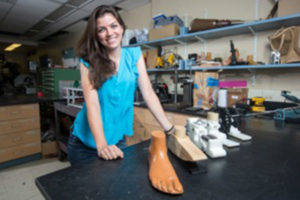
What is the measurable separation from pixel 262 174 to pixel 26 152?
9.35 ft

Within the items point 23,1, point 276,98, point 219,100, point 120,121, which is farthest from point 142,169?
point 23,1

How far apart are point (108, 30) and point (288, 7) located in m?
1.54

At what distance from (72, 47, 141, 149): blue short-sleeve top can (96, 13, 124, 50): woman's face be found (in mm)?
103

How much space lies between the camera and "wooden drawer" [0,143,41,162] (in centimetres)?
226

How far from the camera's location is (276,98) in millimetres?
1736

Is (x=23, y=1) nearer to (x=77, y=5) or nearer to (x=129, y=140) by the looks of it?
(x=77, y=5)

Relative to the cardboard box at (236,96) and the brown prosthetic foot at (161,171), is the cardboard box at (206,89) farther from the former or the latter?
the brown prosthetic foot at (161,171)

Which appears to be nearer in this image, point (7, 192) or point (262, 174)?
point (262, 174)

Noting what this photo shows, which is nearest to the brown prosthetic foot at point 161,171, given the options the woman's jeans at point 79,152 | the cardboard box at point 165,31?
the woman's jeans at point 79,152

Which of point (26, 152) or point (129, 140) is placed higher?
point (129, 140)

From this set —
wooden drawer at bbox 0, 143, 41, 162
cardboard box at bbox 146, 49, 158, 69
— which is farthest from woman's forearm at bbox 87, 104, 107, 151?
wooden drawer at bbox 0, 143, 41, 162

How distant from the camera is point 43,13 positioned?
3.33 m

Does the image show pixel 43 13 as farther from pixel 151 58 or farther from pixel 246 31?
pixel 246 31

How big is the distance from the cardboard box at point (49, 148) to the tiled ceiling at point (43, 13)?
2241mm
